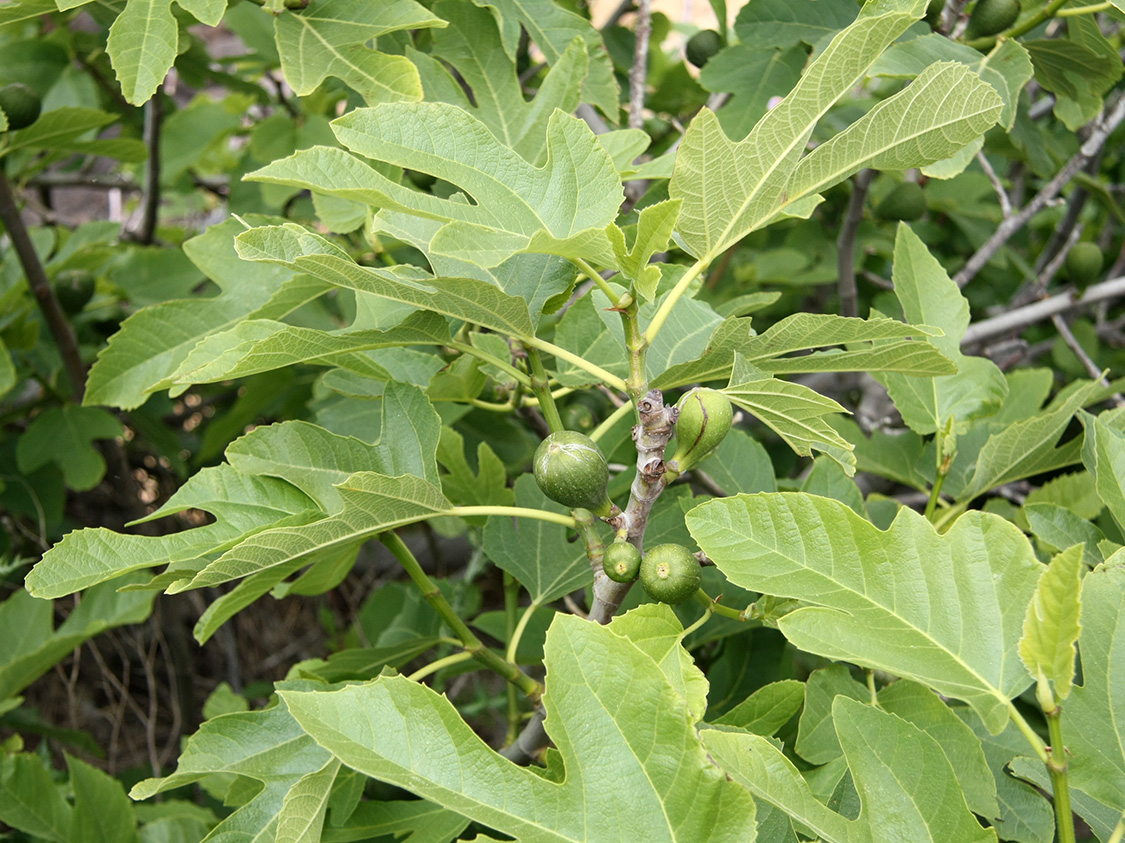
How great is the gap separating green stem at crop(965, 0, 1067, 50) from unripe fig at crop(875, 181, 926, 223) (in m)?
0.53

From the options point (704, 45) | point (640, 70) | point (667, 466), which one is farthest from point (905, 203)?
point (667, 466)

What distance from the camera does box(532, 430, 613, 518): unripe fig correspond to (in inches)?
33.6

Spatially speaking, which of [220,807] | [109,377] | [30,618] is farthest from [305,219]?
[220,807]

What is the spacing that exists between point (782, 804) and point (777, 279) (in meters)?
1.71

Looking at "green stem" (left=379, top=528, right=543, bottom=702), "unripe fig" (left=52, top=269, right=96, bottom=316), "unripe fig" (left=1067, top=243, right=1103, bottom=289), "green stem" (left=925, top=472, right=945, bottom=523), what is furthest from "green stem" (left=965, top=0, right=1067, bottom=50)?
"unripe fig" (left=52, top=269, right=96, bottom=316)

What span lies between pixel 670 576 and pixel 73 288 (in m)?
1.82

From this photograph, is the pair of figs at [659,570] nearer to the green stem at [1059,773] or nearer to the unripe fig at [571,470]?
the unripe fig at [571,470]

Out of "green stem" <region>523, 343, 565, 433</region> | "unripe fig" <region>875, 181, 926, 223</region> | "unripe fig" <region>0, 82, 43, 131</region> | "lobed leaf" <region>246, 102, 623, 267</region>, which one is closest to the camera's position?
"lobed leaf" <region>246, 102, 623, 267</region>

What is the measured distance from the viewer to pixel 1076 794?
2.74 feet

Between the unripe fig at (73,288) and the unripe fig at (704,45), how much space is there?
147cm

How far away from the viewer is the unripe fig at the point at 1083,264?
1.95 metres

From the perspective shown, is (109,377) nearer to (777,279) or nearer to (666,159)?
(666,159)

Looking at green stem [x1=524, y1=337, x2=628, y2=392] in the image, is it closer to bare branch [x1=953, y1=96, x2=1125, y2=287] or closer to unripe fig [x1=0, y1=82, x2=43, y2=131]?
bare branch [x1=953, y1=96, x2=1125, y2=287]

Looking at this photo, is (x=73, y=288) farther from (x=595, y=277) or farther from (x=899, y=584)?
(x=899, y=584)
